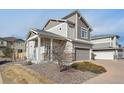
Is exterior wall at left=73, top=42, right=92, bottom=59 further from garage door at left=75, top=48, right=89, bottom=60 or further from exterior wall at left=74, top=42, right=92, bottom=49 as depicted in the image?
garage door at left=75, top=48, right=89, bottom=60

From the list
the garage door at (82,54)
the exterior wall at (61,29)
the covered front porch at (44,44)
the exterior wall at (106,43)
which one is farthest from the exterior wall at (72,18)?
the exterior wall at (106,43)

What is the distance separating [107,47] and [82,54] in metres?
11.7

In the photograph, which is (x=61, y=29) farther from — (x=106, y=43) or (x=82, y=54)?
(x=106, y=43)

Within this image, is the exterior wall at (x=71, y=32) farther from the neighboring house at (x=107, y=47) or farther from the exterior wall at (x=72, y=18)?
the neighboring house at (x=107, y=47)

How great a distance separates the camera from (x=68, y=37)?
20812 millimetres

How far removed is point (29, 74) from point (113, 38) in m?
22.6

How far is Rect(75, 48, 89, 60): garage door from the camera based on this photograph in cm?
2136

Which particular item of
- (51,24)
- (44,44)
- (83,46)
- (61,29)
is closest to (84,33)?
(83,46)

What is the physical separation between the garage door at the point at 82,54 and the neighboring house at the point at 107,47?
9.52 metres

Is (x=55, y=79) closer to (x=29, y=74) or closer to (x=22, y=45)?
(x=29, y=74)
